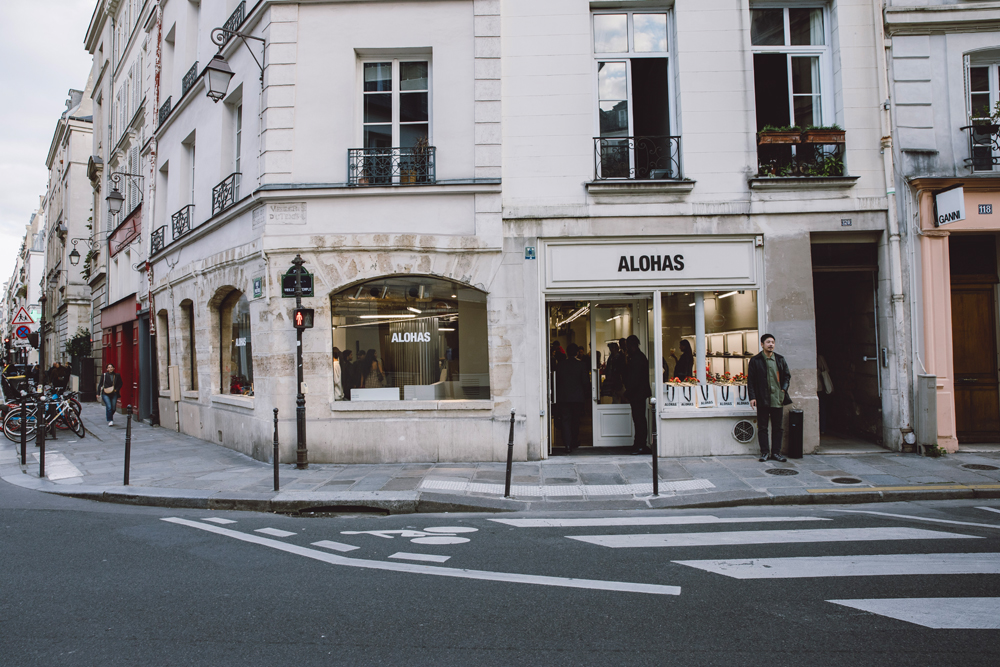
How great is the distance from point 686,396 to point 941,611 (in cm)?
606

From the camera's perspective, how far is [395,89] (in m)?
9.97

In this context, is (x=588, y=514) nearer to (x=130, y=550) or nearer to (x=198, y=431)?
(x=130, y=550)

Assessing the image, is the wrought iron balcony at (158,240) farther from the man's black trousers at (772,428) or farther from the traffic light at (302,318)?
the man's black trousers at (772,428)

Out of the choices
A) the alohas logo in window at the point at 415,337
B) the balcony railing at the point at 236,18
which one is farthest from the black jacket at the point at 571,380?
the balcony railing at the point at 236,18

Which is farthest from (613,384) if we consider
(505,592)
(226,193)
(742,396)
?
(226,193)

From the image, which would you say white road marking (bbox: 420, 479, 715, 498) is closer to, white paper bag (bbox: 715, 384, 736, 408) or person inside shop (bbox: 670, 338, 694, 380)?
white paper bag (bbox: 715, 384, 736, 408)

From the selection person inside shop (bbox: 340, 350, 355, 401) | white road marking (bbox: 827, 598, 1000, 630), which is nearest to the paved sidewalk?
person inside shop (bbox: 340, 350, 355, 401)

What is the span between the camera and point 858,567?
4438 millimetres

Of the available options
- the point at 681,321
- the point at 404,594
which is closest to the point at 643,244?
the point at 681,321

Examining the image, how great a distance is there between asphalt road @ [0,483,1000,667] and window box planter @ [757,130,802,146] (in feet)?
19.8

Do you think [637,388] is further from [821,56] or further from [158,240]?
[158,240]

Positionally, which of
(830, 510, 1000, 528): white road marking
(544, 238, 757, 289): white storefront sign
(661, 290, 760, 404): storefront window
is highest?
(544, 238, 757, 289): white storefront sign

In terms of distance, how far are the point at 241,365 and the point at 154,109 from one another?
867 centimetres

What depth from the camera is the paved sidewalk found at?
22.8 ft
